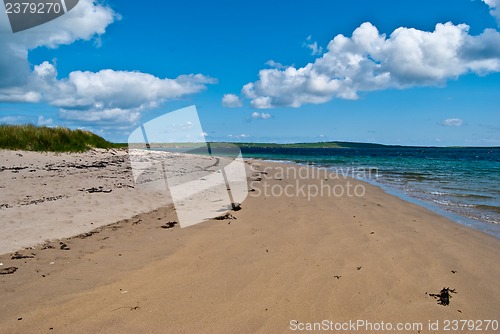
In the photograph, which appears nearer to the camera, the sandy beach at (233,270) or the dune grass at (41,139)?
the sandy beach at (233,270)

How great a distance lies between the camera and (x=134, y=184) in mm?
13805

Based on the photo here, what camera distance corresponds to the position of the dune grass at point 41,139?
21.7 metres

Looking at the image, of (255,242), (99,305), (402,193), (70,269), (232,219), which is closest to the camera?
(99,305)

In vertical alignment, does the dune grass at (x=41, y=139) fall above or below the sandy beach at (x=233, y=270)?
above

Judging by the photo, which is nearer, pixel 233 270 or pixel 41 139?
pixel 233 270

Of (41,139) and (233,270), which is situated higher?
(41,139)

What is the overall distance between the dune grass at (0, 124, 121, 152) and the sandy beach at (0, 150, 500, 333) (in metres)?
15.2

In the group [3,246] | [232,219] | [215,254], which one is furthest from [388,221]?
[3,246]

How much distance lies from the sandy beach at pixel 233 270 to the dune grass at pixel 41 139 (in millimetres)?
15171

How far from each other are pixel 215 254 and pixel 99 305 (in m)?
2.28

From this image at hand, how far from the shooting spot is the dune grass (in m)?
21.7

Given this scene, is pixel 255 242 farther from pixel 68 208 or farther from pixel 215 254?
pixel 68 208

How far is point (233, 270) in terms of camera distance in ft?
16.5

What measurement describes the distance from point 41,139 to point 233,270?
24.2m
